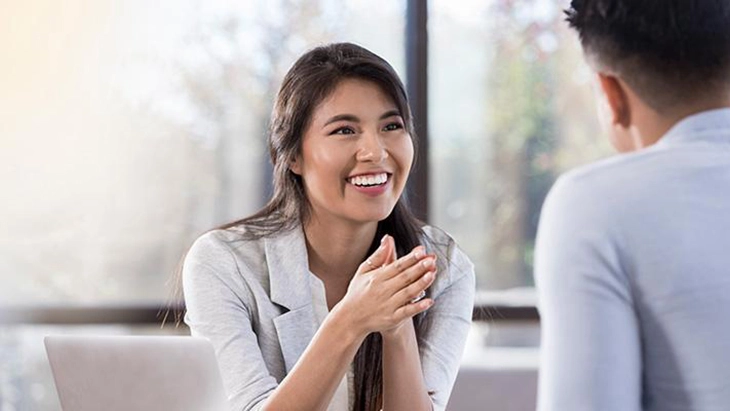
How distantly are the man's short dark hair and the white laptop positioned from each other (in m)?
0.93

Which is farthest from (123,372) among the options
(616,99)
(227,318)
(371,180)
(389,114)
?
(616,99)

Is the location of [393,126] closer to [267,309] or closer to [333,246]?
[333,246]

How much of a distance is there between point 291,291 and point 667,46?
126cm

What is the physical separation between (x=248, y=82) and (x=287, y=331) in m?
1.78

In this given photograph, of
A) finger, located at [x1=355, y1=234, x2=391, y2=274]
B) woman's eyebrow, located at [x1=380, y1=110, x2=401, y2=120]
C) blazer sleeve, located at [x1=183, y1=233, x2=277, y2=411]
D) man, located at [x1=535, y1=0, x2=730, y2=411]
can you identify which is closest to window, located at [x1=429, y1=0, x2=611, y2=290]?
woman's eyebrow, located at [x1=380, y1=110, x2=401, y2=120]

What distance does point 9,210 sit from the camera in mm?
3703

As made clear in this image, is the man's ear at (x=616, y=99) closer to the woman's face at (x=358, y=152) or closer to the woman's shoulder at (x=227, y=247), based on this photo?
the woman's face at (x=358, y=152)

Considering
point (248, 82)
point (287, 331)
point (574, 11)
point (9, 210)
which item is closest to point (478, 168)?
point (248, 82)

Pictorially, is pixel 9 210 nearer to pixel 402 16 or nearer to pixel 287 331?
pixel 402 16

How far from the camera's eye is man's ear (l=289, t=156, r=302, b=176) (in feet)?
7.83

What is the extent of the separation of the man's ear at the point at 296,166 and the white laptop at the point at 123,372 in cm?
66

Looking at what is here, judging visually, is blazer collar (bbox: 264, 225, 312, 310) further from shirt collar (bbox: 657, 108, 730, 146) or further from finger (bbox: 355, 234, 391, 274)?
shirt collar (bbox: 657, 108, 730, 146)

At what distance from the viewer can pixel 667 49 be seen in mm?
1162

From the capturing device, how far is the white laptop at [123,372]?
1.75 m
